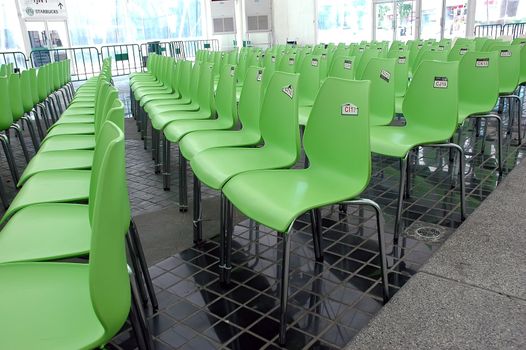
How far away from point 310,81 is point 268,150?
1.74m

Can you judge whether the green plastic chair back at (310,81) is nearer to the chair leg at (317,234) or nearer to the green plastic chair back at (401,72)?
the green plastic chair back at (401,72)

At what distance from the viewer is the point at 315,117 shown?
207 cm

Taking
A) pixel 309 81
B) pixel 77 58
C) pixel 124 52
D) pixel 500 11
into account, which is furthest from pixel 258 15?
pixel 309 81

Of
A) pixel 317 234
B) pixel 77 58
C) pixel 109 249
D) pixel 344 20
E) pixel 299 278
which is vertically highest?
pixel 344 20

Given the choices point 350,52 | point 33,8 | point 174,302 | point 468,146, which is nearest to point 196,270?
point 174,302

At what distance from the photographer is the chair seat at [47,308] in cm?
97

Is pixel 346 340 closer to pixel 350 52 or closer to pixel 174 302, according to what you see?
pixel 174 302

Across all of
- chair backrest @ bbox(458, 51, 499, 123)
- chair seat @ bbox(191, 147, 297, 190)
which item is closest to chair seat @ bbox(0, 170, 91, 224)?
chair seat @ bbox(191, 147, 297, 190)

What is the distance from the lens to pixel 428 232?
249 cm

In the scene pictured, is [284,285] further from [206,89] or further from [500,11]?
[500,11]

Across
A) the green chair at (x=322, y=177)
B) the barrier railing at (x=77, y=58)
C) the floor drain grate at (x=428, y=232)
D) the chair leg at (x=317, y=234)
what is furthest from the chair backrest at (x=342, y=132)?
the barrier railing at (x=77, y=58)

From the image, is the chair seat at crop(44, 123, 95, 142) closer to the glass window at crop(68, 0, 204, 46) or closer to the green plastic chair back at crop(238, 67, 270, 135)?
the green plastic chair back at crop(238, 67, 270, 135)

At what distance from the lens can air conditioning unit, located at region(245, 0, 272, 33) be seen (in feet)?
46.8

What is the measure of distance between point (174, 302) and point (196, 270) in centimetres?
28
